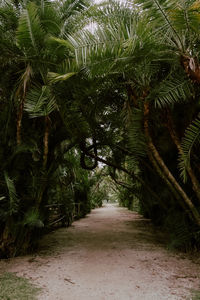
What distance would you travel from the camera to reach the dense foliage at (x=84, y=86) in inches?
94.0

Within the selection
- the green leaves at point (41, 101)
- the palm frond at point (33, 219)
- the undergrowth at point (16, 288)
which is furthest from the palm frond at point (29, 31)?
A: the undergrowth at point (16, 288)

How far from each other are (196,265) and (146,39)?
297 centimetres

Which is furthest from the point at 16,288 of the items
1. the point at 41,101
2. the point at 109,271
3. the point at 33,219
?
the point at 41,101

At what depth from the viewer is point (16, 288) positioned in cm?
211

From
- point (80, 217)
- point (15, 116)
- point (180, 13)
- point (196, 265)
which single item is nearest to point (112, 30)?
point (180, 13)

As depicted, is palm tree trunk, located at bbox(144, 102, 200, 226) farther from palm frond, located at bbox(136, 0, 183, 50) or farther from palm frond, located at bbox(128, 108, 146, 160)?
palm frond, located at bbox(136, 0, 183, 50)

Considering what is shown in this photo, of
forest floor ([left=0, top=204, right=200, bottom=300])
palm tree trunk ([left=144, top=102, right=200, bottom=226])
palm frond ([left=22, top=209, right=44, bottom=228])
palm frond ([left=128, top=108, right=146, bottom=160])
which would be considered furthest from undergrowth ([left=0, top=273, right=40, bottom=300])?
palm frond ([left=128, top=108, right=146, bottom=160])

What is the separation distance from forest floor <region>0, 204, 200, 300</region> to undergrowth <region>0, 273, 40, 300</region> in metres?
0.09

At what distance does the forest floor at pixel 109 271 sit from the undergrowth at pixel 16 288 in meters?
0.09

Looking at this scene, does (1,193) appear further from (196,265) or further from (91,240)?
(196,265)

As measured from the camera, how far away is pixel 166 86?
3068 millimetres

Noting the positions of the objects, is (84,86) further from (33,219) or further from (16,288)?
(16,288)

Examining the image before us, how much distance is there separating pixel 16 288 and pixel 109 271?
3.69 ft

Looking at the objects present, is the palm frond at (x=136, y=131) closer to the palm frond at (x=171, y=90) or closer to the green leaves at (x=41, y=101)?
the palm frond at (x=171, y=90)
